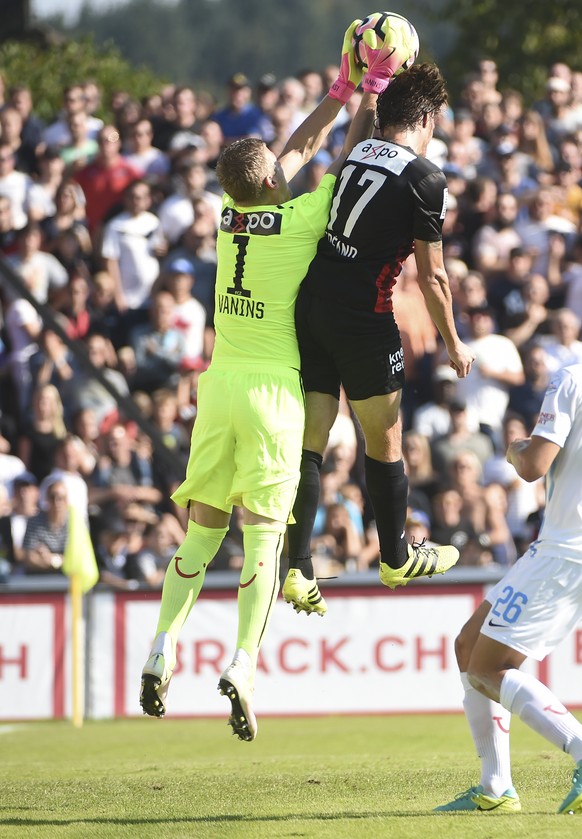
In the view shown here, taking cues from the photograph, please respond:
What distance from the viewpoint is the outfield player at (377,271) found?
6.94m

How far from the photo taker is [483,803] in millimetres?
6691

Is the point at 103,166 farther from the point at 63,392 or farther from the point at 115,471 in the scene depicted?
the point at 115,471

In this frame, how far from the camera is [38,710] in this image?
1266 cm

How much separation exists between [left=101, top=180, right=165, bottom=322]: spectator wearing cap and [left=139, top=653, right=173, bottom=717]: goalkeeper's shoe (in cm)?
854

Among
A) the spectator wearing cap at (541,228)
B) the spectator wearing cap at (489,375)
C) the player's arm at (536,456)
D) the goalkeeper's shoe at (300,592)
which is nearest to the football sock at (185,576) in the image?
the goalkeeper's shoe at (300,592)

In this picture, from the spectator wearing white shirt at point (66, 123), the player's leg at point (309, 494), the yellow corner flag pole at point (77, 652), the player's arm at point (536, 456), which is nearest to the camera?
the player's arm at point (536, 456)

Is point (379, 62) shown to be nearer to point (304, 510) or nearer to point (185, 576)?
point (304, 510)

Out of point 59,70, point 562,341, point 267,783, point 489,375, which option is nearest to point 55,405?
point 489,375

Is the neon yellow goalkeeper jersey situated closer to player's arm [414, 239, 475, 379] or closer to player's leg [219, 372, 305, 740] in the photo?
player's leg [219, 372, 305, 740]

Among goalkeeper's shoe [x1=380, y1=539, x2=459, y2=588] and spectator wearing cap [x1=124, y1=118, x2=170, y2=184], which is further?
spectator wearing cap [x1=124, y1=118, x2=170, y2=184]

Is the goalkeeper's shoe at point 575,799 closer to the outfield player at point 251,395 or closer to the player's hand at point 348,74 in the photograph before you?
the outfield player at point 251,395

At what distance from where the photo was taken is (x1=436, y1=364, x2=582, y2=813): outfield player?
625 cm

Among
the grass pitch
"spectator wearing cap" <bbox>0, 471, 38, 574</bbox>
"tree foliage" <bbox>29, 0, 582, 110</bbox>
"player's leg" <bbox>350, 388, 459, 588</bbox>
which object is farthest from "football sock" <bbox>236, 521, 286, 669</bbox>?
"tree foliage" <bbox>29, 0, 582, 110</bbox>

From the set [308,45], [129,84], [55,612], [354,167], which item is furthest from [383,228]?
[308,45]
